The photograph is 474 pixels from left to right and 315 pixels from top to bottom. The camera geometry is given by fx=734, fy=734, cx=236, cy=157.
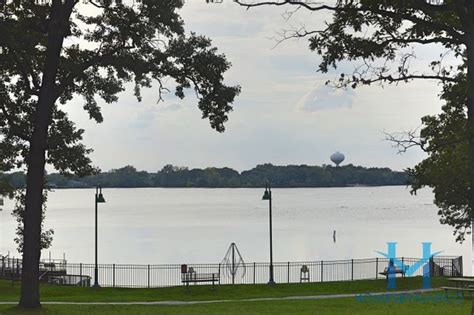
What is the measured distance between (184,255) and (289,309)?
54381 mm

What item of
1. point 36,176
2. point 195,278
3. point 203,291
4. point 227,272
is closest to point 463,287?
point 203,291

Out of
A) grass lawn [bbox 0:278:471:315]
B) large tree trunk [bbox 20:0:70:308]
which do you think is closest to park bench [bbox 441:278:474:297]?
grass lawn [bbox 0:278:471:315]

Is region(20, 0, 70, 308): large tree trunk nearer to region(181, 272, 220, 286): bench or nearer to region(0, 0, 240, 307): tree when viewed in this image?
region(0, 0, 240, 307): tree

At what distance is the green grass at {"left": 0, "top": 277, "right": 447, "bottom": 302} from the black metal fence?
11.7ft

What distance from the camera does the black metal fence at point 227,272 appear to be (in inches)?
1542

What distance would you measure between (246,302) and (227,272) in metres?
27.0

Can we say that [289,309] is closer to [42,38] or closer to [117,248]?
[42,38]

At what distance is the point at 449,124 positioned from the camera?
53.7 ft

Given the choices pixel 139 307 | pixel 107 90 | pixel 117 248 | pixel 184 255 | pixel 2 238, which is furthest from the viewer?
pixel 2 238

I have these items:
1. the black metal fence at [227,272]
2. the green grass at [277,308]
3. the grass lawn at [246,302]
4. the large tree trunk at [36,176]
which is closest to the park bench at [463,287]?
the grass lawn at [246,302]

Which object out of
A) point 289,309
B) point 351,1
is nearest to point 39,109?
point 289,309

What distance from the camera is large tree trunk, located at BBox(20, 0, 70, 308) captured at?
68.0ft

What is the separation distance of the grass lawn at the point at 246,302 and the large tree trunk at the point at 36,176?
80 cm

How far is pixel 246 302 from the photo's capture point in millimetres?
24156
